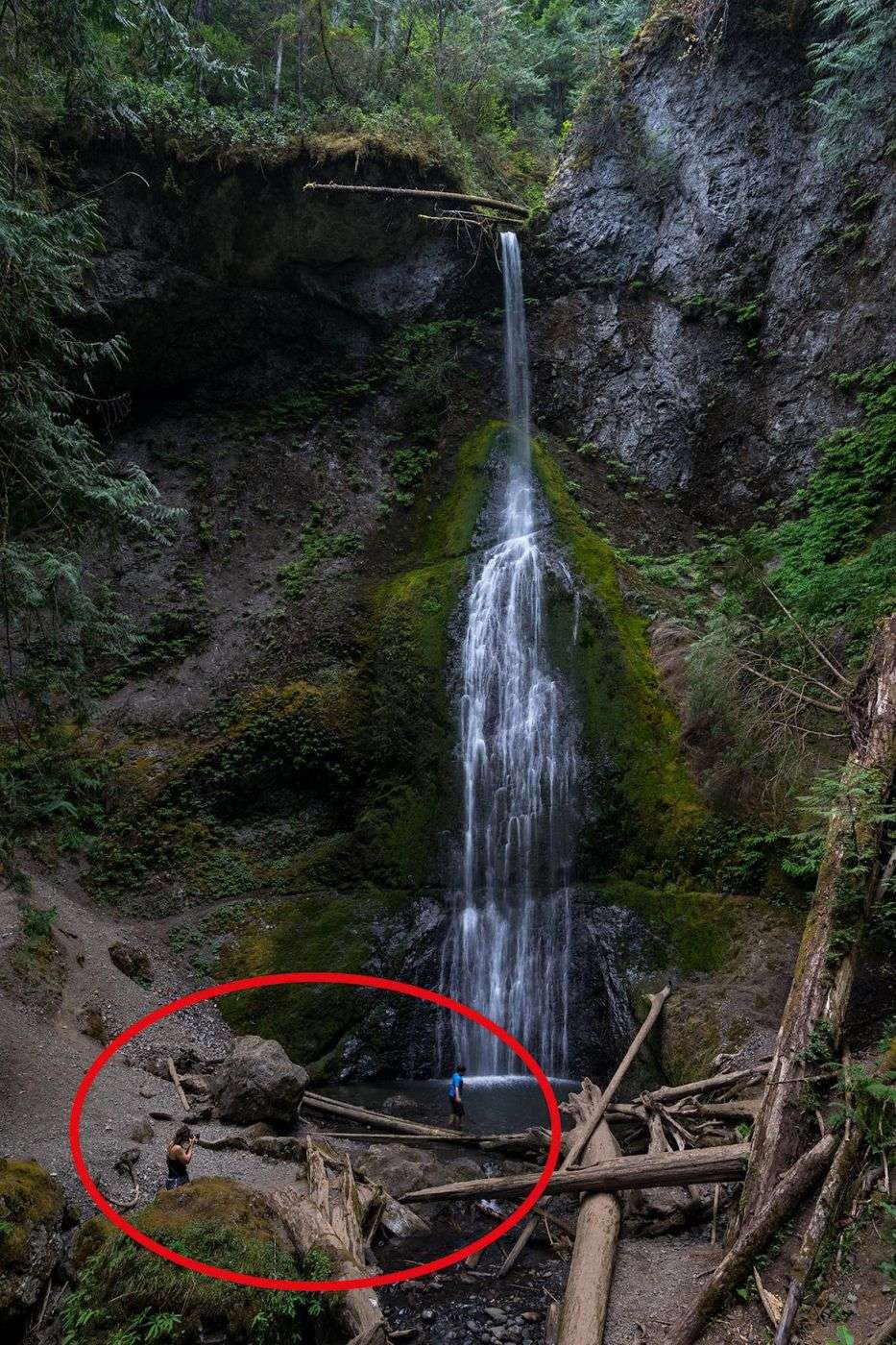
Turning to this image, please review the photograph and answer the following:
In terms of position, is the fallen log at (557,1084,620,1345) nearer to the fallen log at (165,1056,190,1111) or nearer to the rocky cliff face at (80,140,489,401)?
the fallen log at (165,1056,190,1111)

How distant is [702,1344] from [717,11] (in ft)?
79.5

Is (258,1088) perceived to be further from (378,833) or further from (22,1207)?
(378,833)

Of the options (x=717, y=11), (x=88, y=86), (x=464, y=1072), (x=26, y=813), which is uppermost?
(x=717, y=11)

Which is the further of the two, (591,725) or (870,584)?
(591,725)

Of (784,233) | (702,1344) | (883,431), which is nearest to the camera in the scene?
(702,1344)

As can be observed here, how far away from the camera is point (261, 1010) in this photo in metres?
11.1

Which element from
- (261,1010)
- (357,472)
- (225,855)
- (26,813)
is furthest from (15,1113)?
(357,472)

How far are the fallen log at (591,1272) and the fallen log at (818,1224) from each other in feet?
4.22

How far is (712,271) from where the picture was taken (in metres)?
18.5

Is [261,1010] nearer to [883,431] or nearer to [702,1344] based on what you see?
[702,1344]

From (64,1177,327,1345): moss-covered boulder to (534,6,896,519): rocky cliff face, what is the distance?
622 inches

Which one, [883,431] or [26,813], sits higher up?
[883,431]

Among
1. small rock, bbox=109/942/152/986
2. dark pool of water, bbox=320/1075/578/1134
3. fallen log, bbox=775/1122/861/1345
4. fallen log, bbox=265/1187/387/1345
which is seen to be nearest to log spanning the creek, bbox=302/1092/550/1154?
dark pool of water, bbox=320/1075/578/1134

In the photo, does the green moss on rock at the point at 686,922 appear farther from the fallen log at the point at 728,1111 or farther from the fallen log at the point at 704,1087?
the fallen log at the point at 728,1111
